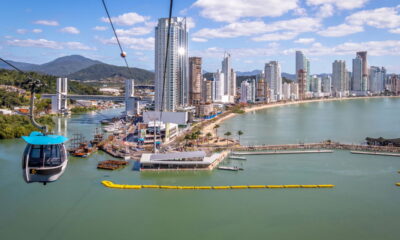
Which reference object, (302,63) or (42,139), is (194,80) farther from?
(302,63)

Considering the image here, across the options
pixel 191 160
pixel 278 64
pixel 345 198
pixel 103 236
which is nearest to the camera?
pixel 103 236

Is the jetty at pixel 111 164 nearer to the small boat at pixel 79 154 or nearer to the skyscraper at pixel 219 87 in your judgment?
the small boat at pixel 79 154

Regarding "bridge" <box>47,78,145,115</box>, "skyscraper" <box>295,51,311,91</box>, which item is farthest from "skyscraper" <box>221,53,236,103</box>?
"skyscraper" <box>295,51,311,91</box>

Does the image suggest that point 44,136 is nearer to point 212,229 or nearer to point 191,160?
point 212,229

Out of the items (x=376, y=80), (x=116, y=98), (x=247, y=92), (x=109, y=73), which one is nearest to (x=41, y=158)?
(x=116, y=98)

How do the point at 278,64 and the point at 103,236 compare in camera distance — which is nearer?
the point at 103,236

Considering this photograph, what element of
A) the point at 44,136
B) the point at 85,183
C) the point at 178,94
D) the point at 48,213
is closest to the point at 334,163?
the point at 85,183
